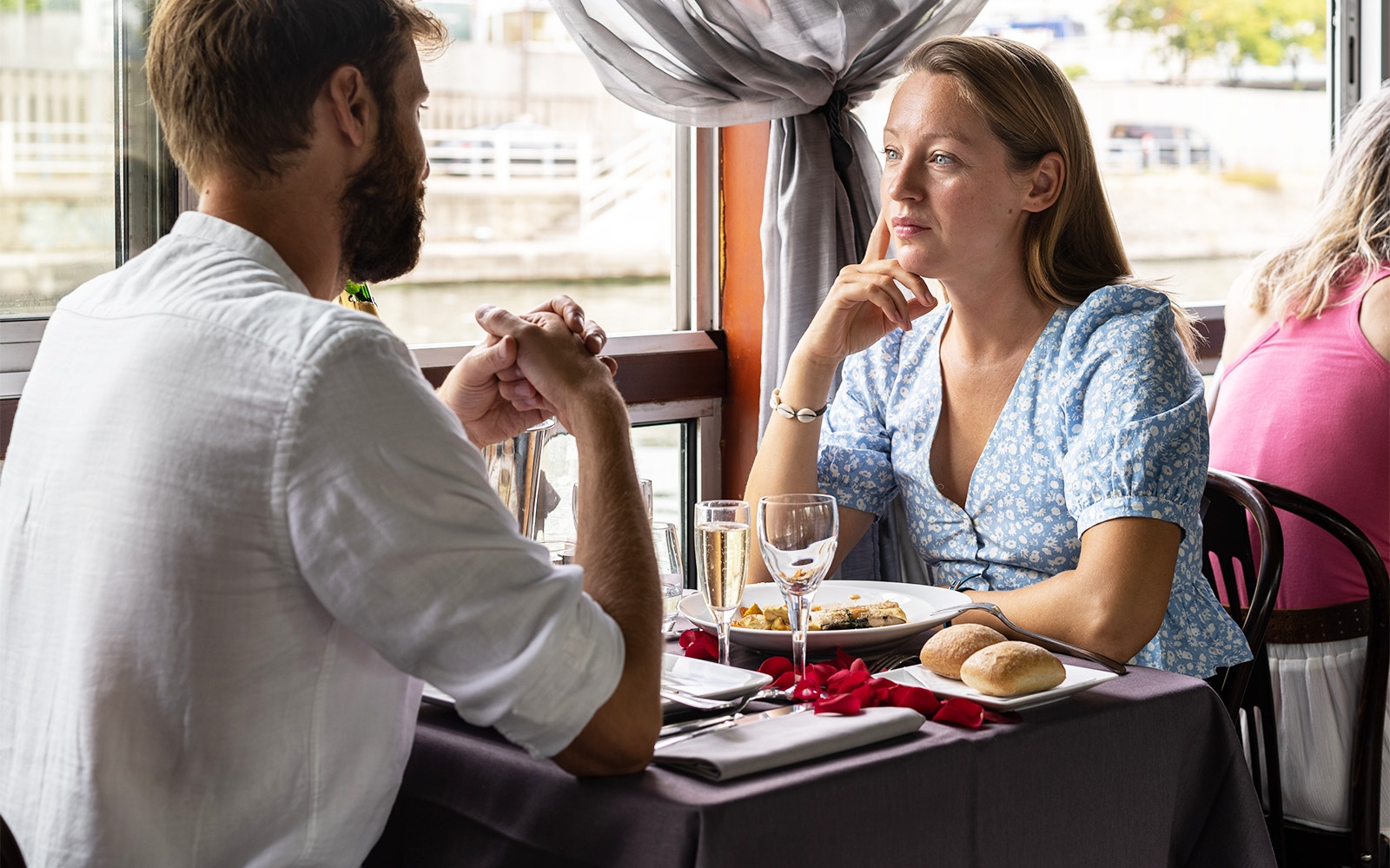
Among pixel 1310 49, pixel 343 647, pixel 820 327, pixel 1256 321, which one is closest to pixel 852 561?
pixel 820 327

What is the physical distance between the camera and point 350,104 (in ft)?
3.64

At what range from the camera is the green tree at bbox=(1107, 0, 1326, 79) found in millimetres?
4430

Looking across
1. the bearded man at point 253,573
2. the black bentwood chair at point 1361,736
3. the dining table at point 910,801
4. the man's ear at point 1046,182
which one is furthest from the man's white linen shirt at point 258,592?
the black bentwood chair at point 1361,736

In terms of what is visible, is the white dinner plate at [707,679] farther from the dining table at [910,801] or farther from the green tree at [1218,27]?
the green tree at [1218,27]

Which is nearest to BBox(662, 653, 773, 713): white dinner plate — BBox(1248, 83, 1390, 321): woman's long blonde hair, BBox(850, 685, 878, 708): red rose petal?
BBox(850, 685, 878, 708): red rose petal

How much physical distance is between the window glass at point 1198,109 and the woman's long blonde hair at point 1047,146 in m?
1.42

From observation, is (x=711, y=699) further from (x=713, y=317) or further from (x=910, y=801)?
(x=713, y=317)

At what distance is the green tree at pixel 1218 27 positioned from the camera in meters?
4.43

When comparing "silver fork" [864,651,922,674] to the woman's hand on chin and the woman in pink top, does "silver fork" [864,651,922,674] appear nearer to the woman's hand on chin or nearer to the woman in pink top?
the woman's hand on chin

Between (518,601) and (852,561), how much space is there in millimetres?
1346

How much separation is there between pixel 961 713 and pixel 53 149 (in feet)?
Result: 5.40

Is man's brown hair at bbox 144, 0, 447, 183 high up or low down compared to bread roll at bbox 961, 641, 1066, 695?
up

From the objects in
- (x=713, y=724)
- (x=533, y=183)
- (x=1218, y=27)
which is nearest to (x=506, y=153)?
(x=533, y=183)

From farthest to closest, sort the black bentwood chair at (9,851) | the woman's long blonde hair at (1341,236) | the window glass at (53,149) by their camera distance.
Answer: the woman's long blonde hair at (1341,236)
the window glass at (53,149)
the black bentwood chair at (9,851)
